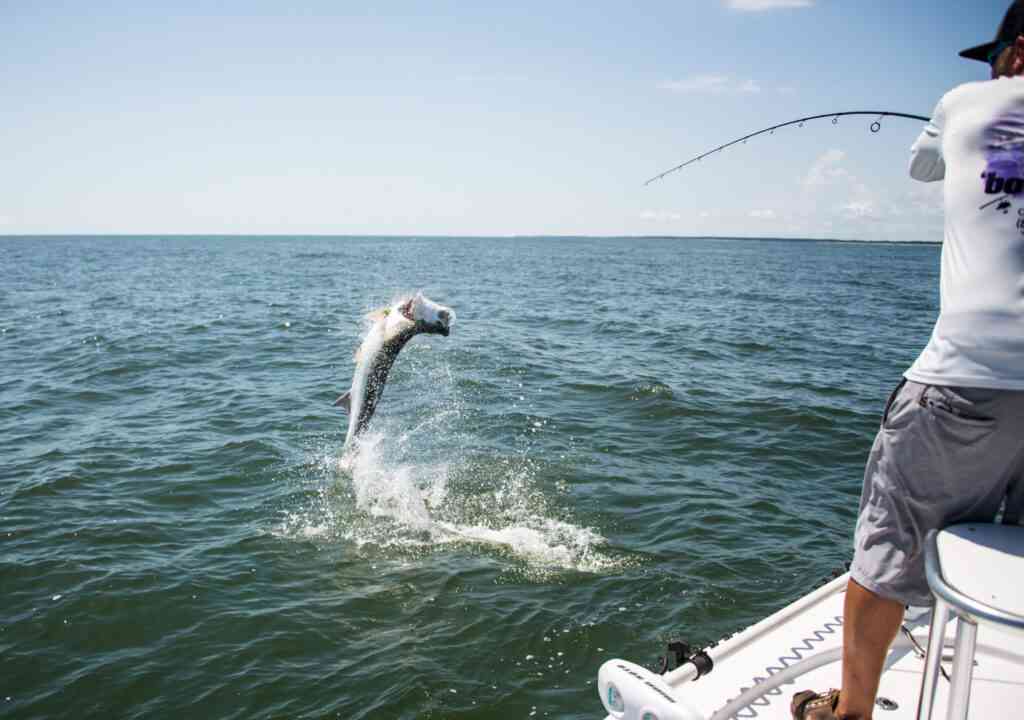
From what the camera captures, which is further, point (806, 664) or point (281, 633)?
point (281, 633)

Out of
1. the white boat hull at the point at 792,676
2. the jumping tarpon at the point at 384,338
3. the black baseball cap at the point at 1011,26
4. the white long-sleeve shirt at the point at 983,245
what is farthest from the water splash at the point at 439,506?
Answer: the black baseball cap at the point at 1011,26

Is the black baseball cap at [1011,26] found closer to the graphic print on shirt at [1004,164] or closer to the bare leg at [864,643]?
the graphic print on shirt at [1004,164]

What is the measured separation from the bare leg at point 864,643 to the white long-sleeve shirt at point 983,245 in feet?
3.42

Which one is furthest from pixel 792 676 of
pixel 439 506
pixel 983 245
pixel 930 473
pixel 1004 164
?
pixel 439 506

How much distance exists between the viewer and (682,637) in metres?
6.61

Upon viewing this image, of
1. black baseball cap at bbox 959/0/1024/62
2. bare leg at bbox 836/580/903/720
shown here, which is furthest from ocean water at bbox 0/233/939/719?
black baseball cap at bbox 959/0/1024/62

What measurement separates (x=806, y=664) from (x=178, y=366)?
17396 millimetres

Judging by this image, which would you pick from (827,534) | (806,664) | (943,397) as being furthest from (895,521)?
(827,534)

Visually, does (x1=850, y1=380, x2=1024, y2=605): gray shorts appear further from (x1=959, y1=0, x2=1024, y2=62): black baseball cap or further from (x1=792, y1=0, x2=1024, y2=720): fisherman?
(x1=959, y1=0, x2=1024, y2=62): black baseball cap

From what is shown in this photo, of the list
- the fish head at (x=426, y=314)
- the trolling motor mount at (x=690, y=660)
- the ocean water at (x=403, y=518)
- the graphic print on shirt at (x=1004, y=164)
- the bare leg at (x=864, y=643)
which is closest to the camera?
the graphic print on shirt at (x=1004, y=164)

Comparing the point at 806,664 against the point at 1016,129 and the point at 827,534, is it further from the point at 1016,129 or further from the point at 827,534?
the point at 827,534

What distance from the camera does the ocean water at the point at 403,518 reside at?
6.15 metres

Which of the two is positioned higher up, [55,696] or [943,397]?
[943,397]

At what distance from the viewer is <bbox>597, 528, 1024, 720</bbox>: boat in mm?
3439
